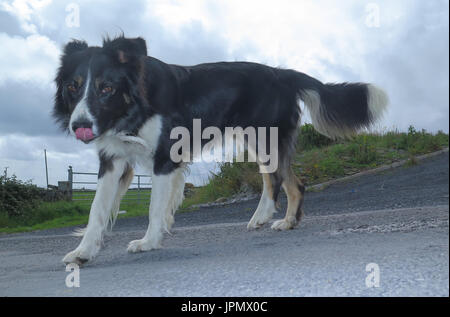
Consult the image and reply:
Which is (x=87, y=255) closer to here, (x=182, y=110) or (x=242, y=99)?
(x=182, y=110)

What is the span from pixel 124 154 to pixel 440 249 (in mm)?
2642

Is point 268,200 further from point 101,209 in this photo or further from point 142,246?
point 101,209

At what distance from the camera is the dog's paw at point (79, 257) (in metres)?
3.72

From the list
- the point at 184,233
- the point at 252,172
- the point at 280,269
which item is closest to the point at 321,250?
the point at 280,269

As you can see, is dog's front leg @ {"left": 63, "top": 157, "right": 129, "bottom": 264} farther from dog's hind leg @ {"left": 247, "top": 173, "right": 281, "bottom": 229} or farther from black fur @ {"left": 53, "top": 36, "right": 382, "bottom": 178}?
dog's hind leg @ {"left": 247, "top": 173, "right": 281, "bottom": 229}

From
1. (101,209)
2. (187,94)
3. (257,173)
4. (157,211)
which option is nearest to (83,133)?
(101,209)

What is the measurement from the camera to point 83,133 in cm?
348

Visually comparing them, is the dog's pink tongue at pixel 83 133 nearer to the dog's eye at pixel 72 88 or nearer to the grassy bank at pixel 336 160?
the dog's eye at pixel 72 88

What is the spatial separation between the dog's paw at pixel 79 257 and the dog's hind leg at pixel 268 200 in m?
1.87

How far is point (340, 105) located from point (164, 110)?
6.53 feet

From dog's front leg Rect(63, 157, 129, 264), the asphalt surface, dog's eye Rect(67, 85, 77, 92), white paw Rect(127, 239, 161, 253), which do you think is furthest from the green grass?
dog's eye Rect(67, 85, 77, 92)

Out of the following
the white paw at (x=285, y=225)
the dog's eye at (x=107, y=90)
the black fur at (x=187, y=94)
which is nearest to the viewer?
the dog's eye at (x=107, y=90)

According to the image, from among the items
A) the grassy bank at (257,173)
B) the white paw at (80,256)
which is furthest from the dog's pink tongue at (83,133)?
the grassy bank at (257,173)

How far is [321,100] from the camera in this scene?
4973mm
